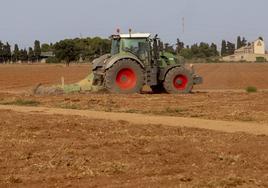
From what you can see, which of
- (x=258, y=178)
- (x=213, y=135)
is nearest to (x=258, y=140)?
(x=213, y=135)

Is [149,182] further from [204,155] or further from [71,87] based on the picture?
[71,87]

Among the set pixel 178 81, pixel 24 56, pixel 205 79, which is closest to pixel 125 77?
pixel 178 81

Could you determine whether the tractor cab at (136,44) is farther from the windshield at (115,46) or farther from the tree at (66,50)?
the tree at (66,50)

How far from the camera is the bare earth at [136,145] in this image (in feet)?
24.7

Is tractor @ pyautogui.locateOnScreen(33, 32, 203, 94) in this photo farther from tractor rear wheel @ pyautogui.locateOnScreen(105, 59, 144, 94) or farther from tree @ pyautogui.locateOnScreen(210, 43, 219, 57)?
tree @ pyautogui.locateOnScreen(210, 43, 219, 57)

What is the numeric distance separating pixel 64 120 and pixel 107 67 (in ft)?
27.9

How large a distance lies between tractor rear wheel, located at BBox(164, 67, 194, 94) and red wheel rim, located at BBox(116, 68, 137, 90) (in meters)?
1.28

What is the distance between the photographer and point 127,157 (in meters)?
8.95

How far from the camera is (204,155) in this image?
9.08m

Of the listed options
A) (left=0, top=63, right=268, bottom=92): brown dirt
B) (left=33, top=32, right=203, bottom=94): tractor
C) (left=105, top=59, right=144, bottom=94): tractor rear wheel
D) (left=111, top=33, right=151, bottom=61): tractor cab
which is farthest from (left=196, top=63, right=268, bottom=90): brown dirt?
(left=105, top=59, right=144, bottom=94): tractor rear wheel

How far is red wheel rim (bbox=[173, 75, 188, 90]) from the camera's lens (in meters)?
22.6

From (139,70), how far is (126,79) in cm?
63

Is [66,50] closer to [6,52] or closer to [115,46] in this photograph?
[6,52]

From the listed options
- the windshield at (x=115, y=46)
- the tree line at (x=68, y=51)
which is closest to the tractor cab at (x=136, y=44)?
the windshield at (x=115, y=46)
